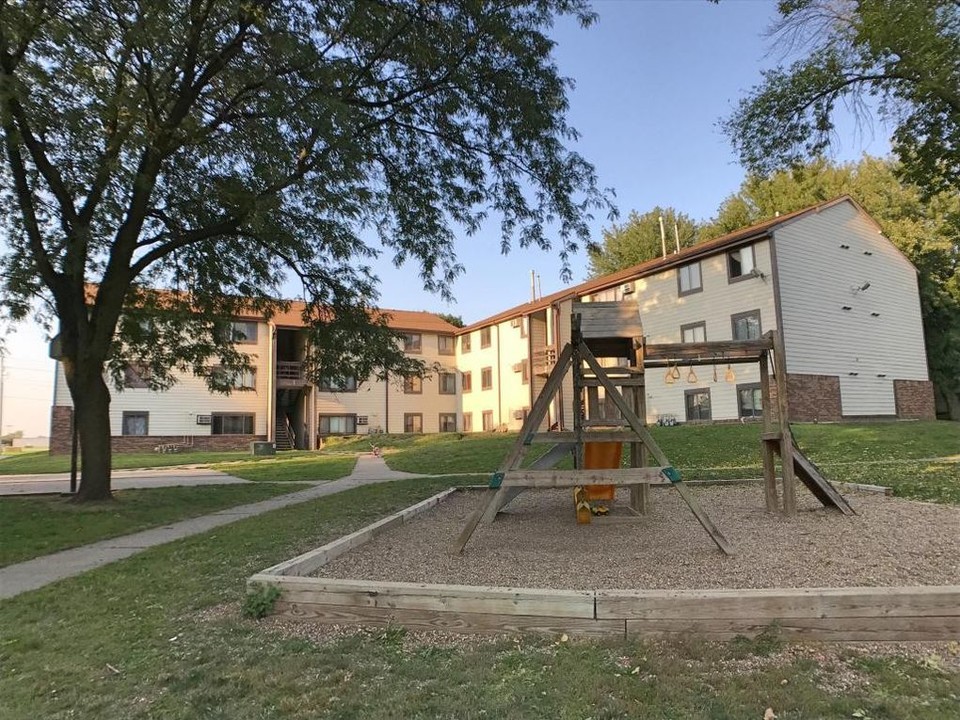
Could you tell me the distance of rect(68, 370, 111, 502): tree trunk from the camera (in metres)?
11.9

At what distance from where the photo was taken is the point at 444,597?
4.47 metres

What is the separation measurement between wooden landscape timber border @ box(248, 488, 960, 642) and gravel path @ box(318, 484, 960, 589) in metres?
0.71

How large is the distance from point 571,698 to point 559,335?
3166 cm

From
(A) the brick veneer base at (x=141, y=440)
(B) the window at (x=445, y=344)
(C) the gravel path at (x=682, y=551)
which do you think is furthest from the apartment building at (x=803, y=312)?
(A) the brick veneer base at (x=141, y=440)

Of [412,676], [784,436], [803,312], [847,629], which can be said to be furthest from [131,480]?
[803,312]

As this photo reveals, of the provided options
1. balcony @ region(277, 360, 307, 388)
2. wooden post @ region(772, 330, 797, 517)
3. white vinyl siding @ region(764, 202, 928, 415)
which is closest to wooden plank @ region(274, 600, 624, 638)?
wooden post @ region(772, 330, 797, 517)

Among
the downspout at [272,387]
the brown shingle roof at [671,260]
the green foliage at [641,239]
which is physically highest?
the green foliage at [641,239]

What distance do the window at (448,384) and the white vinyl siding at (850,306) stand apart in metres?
23.0

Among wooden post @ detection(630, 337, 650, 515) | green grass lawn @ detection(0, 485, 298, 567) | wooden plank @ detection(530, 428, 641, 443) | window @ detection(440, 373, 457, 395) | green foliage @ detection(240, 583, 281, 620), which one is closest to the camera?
green foliage @ detection(240, 583, 281, 620)

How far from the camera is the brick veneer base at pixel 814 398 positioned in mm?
23609

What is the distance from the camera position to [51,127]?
10.2 metres

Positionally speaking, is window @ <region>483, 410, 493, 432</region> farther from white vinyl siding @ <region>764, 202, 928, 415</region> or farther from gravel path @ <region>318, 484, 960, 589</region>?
gravel path @ <region>318, 484, 960, 589</region>

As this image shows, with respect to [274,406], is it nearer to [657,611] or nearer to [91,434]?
[91,434]

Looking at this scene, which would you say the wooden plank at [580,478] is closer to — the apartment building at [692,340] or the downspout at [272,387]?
the apartment building at [692,340]
